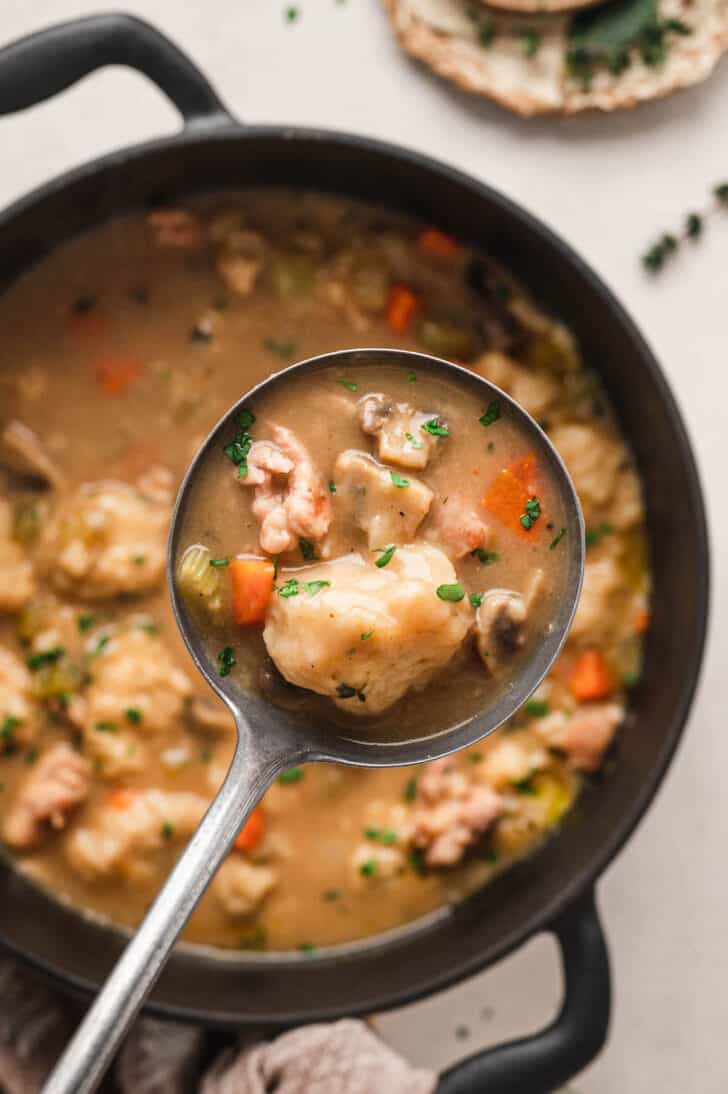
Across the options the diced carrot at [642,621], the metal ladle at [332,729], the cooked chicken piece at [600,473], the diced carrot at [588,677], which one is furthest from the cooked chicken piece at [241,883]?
the cooked chicken piece at [600,473]

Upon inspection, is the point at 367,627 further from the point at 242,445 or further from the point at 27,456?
the point at 27,456

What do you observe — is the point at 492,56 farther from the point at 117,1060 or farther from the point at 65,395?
the point at 117,1060

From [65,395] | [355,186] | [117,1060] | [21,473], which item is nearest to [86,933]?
[117,1060]

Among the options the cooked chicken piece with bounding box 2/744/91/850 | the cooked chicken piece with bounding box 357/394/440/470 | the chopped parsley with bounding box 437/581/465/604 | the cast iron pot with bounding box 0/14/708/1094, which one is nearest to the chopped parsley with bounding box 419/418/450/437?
the cooked chicken piece with bounding box 357/394/440/470

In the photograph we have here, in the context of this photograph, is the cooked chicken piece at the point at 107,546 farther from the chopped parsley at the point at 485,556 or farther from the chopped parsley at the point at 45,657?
the chopped parsley at the point at 485,556

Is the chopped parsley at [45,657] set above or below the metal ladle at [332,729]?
below

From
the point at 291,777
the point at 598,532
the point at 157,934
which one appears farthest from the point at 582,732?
the point at 157,934
